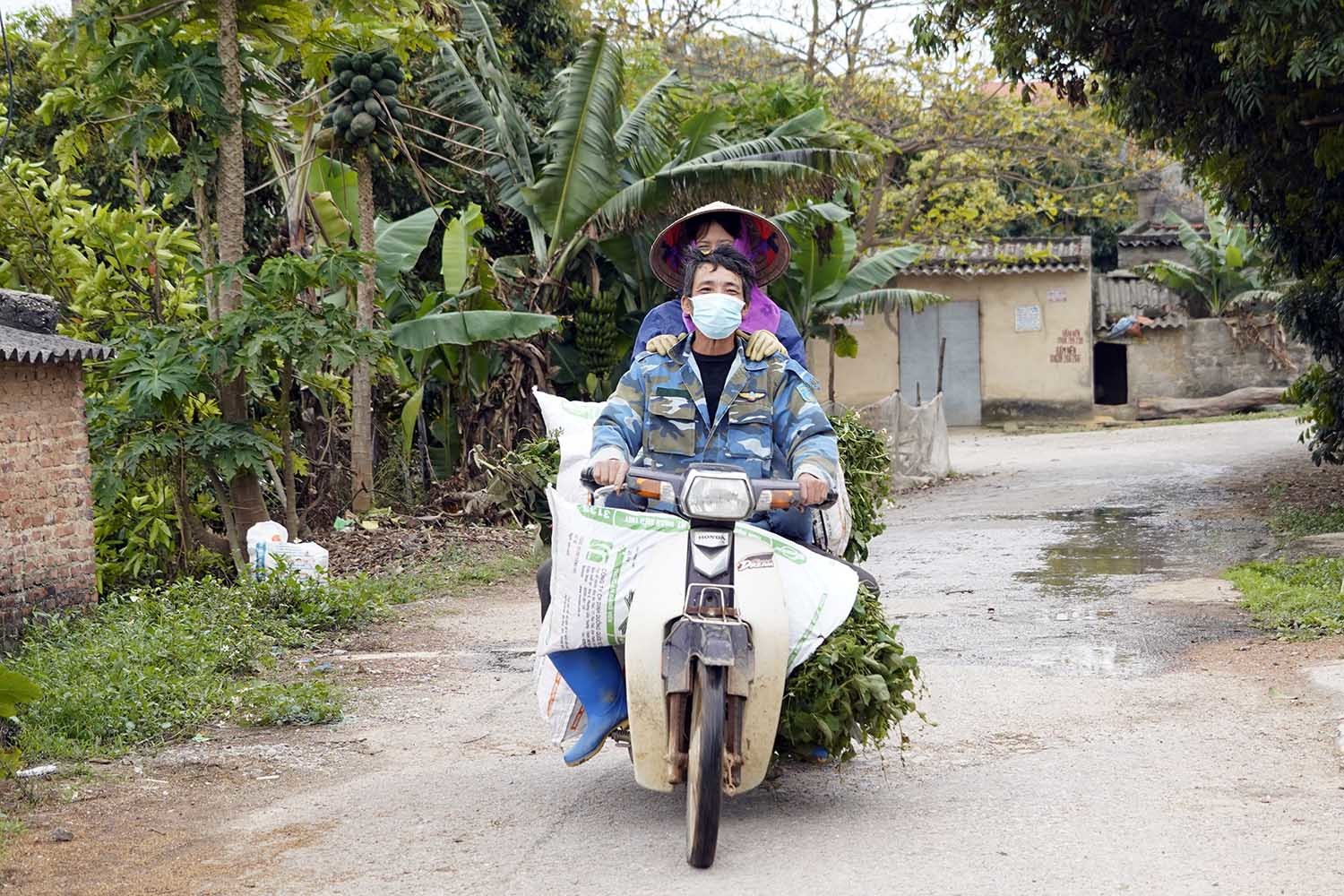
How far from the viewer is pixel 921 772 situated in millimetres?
5133

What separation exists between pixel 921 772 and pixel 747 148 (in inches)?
440

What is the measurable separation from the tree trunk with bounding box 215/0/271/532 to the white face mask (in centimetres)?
547

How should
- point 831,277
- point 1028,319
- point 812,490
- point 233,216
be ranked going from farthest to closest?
point 1028,319 → point 831,277 → point 233,216 → point 812,490

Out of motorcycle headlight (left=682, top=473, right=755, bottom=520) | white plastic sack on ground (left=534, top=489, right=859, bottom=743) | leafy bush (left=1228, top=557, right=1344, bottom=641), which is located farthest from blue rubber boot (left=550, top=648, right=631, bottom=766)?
leafy bush (left=1228, top=557, right=1344, bottom=641)

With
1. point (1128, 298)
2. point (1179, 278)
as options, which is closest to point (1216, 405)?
point (1179, 278)

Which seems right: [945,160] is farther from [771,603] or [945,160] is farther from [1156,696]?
[771,603]

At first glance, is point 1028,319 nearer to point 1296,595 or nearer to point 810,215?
point 810,215

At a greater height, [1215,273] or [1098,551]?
[1215,273]

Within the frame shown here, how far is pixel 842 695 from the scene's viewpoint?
4469 millimetres

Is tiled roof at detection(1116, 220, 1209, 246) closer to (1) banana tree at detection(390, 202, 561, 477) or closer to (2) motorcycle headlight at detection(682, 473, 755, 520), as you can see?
(1) banana tree at detection(390, 202, 561, 477)

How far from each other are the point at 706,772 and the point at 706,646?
359 millimetres

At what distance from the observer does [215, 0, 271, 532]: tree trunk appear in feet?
30.8

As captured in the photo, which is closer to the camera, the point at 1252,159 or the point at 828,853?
the point at 828,853

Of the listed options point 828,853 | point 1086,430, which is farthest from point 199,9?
point 1086,430
